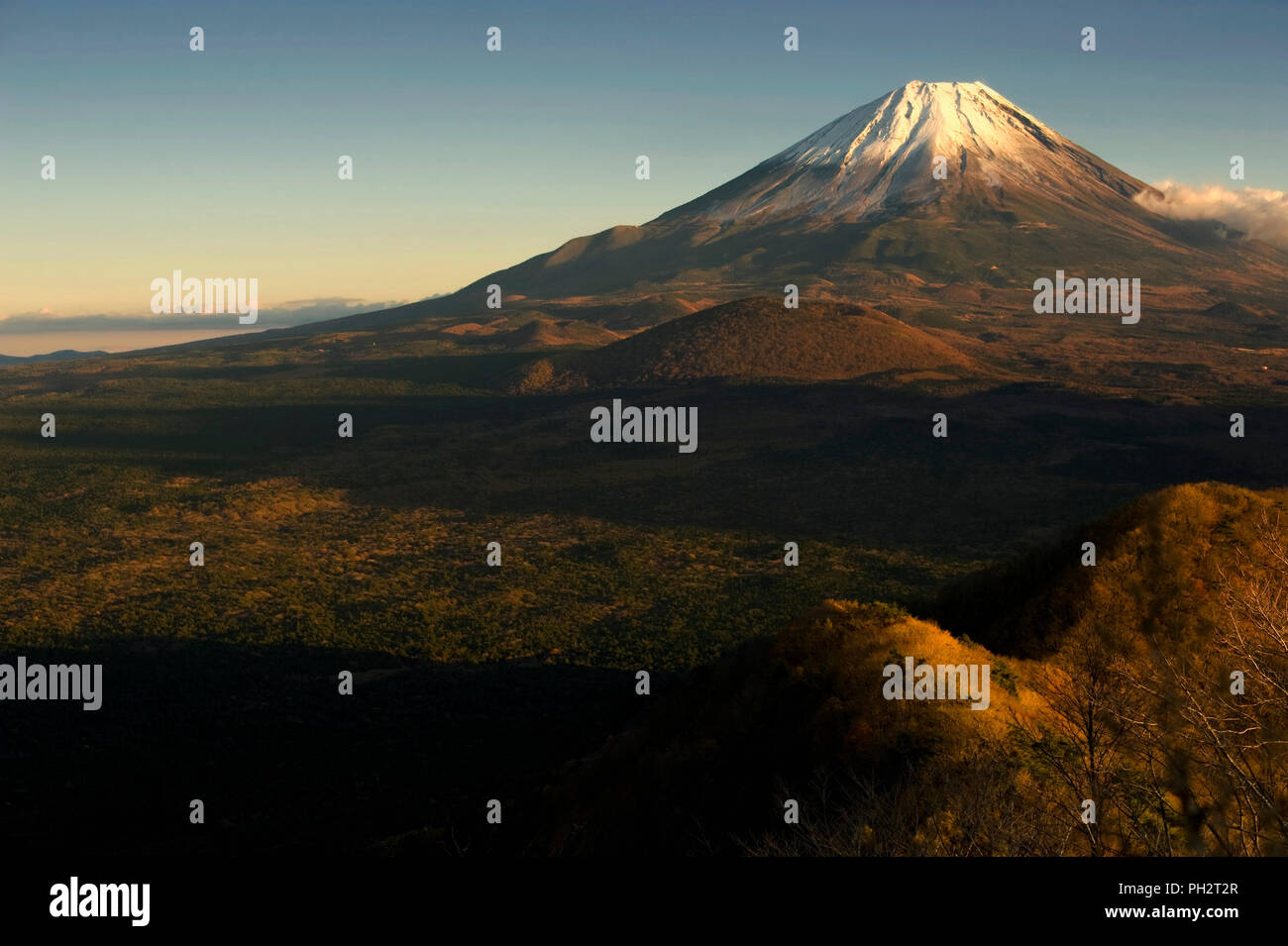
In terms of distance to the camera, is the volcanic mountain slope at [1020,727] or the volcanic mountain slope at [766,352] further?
the volcanic mountain slope at [766,352]

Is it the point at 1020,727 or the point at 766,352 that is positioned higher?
the point at 766,352

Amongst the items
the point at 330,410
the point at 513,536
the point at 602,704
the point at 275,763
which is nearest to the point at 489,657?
the point at 602,704

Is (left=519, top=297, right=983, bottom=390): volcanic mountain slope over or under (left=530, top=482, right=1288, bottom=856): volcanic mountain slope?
over

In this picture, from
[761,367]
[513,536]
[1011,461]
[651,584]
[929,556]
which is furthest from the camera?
[761,367]

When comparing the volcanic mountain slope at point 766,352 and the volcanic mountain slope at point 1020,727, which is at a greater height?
the volcanic mountain slope at point 766,352

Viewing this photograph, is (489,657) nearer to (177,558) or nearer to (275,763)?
(275,763)

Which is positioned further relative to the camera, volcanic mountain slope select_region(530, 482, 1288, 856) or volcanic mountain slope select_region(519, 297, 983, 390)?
volcanic mountain slope select_region(519, 297, 983, 390)

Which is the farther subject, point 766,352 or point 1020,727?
point 766,352
